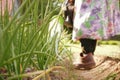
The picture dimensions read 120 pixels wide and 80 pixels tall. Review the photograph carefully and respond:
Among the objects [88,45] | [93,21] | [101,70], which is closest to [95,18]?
[93,21]

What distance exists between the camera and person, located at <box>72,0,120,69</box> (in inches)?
151

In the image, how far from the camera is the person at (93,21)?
3840 millimetres

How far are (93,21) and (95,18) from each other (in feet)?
0.11

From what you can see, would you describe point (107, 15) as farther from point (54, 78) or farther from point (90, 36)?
point (54, 78)

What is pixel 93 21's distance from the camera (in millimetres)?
3898

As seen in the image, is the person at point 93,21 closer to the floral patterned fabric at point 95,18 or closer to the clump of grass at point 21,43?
the floral patterned fabric at point 95,18

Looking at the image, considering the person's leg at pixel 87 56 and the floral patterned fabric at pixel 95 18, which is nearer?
the floral patterned fabric at pixel 95 18

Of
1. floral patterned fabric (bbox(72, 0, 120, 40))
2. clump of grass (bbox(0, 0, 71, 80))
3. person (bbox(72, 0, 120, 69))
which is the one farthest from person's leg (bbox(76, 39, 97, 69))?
clump of grass (bbox(0, 0, 71, 80))

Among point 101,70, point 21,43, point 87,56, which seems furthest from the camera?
point 87,56

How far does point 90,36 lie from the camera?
13.0 ft

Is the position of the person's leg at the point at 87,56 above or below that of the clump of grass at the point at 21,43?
below

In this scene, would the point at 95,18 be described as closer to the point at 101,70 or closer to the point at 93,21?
the point at 93,21

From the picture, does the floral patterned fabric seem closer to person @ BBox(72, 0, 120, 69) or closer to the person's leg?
person @ BBox(72, 0, 120, 69)

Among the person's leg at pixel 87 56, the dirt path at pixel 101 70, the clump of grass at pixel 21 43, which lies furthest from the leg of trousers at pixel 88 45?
the clump of grass at pixel 21 43
